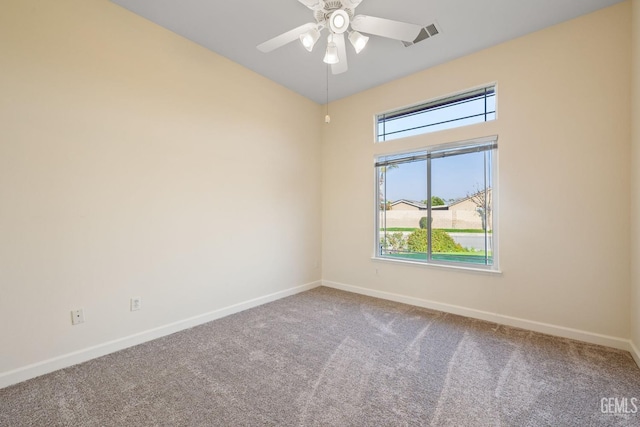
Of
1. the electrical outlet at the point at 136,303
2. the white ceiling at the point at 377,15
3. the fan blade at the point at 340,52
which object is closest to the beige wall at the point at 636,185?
the white ceiling at the point at 377,15

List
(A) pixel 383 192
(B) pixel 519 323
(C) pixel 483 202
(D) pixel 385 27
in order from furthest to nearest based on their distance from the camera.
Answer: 1. (A) pixel 383 192
2. (C) pixel 483 202
3. (B) pixel 519 323
4. (D) pixel 385 27

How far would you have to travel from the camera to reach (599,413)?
1.64m

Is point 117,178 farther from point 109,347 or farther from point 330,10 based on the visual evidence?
point 330,10

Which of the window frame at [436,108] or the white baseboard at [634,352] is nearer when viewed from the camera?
the white baseboard at [634,352]

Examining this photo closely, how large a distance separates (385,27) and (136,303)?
3.19m

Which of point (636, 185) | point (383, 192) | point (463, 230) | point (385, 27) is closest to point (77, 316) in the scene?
point (385, 27)

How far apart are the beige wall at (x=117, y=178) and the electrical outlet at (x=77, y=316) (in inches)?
1.5

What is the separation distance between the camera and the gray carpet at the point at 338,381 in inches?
63.1

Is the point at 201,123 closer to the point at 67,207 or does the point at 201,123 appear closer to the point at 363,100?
the point at 67,207

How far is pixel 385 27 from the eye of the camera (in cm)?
201

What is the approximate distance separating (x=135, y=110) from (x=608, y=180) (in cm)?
440

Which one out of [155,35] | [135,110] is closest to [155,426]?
[135,110]

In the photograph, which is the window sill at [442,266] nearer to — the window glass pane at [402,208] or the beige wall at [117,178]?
the window glass pane at [402,208]

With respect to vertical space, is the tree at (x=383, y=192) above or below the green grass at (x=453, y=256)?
above
